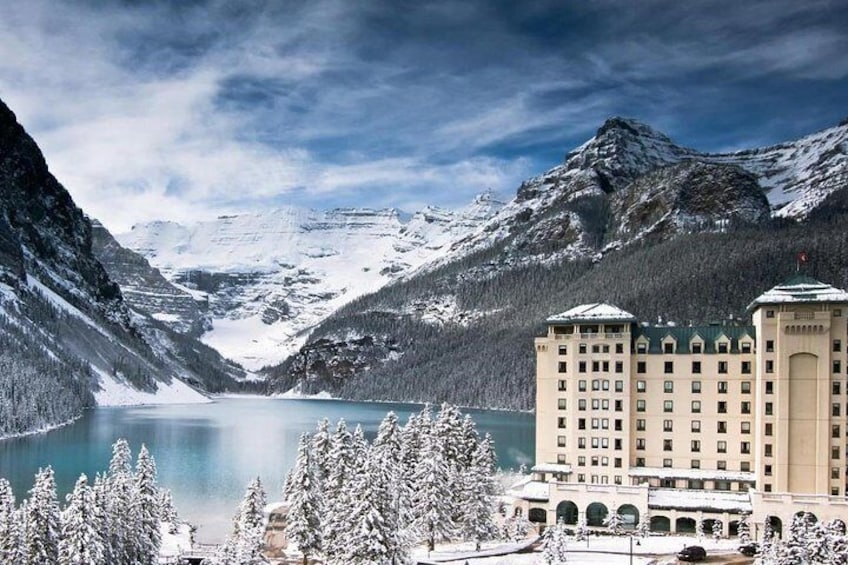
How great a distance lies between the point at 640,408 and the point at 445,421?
73.3ft

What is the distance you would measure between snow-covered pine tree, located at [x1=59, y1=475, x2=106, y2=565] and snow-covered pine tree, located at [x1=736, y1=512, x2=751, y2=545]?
2301 inches

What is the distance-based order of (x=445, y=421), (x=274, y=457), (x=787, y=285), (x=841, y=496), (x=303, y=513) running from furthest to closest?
(x=274, y=457) → (x=445, y=421) → (x=787, y=285) → (x=841, y=496) → (x=303, y=513)

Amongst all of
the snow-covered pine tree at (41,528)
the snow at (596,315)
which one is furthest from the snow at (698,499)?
the snow-covered pine tree at (41,528)

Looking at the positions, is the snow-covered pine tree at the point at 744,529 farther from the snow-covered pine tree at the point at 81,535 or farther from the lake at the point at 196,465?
the snow-covered pine tree at the point at 81,535

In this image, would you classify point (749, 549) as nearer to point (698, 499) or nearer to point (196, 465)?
point (698, 499)

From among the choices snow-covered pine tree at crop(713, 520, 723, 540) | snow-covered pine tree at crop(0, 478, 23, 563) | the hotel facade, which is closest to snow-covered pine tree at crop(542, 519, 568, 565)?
snow-covered pine tree at crop(713, 520, 723, 540)

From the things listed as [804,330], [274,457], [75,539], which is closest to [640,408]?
[804,330]

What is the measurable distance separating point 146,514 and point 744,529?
57.0 m

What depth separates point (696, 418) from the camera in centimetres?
10469

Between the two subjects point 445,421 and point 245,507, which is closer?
point 245,507

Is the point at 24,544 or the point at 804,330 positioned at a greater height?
the point at 804,330

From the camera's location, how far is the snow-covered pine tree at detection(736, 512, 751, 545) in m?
90.6

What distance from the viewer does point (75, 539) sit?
66.8 metres

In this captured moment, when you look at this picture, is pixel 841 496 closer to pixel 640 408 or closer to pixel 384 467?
pixel 640 408
